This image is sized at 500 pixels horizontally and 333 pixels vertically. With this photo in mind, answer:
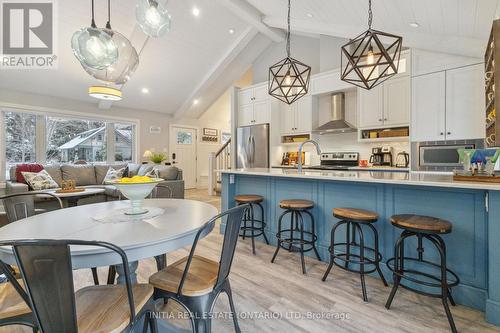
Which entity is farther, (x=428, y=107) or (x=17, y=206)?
(x=428, y=107)

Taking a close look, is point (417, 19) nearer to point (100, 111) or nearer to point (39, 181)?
point (39, 181)

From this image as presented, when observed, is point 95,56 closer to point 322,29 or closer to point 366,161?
point 322,29

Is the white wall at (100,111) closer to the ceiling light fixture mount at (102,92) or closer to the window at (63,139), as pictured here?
the window at (63,139)

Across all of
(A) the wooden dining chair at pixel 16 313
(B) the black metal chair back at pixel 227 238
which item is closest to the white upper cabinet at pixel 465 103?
(B) the black metal chair back at pixel 227 238

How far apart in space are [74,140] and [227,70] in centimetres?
441

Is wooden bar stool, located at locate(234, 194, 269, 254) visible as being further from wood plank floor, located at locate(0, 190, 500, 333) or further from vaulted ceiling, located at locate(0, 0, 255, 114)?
vaulted ceiling, located at locate(0, 0, 255, 114)

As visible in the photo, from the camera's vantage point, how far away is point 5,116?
5250mm

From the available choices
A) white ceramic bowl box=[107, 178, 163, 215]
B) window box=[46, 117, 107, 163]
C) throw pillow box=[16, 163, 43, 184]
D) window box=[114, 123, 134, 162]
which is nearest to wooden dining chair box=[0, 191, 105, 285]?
white ceramic bowl box=[107, 178, 163, 215]

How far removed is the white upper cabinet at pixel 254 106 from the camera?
18.5 ft

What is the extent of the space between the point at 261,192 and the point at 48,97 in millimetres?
5774

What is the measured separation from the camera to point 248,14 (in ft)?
15.8

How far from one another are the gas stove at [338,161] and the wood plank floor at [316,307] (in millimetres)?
2616

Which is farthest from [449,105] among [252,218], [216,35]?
[216,35]

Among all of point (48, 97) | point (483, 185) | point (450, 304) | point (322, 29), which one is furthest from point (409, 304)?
point (48, 97)
